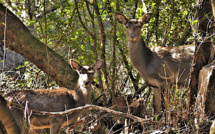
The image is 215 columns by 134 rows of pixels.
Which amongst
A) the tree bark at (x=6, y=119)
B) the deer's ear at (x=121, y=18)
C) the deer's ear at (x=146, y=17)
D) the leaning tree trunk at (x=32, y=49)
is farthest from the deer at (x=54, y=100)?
the tree bark at (x=6, y=119)

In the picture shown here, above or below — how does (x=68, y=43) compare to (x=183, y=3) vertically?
below

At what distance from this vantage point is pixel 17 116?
687 centimetres

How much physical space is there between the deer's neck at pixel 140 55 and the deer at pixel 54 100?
3.44ft

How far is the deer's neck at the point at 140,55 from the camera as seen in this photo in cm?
812

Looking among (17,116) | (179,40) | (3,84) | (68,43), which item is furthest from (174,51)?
(3,84)

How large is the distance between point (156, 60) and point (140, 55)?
39cm

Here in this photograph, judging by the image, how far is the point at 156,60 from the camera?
8.09 metres

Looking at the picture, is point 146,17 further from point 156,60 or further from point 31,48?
point 31,48

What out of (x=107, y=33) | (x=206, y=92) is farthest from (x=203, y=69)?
(x=107, y=33)

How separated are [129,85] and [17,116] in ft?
13.2

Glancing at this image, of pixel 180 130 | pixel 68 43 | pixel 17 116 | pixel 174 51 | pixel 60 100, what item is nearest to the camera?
pixel 180 130

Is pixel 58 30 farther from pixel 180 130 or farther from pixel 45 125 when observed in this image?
pixel 180 130

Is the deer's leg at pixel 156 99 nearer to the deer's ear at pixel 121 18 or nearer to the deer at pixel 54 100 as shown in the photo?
the deer at pixel 54 100

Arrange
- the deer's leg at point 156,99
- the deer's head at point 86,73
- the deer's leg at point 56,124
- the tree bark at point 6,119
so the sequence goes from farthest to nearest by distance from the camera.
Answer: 1. the deer's leg at point 156,99
2. the deer's head at point 86,73
3. the deer's leg at point 56,124
4. the tree bark at point 6,119
